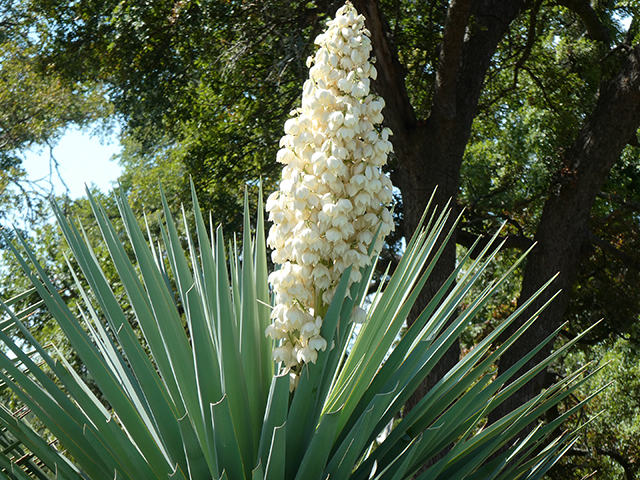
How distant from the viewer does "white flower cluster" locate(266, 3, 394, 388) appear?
6.07 feet

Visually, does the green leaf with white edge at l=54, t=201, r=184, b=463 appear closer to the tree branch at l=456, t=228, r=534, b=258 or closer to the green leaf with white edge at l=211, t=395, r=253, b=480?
the green leaf with white edge at l=211, t=395, r=253, b=480

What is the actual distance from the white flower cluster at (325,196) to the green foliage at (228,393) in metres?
0.09

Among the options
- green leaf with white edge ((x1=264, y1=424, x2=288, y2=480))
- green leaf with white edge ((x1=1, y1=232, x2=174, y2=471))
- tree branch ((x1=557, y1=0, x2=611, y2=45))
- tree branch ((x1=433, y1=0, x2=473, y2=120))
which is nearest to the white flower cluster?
green leaf with white edge ((x1=264, y1=424, x2=288, y2=480))

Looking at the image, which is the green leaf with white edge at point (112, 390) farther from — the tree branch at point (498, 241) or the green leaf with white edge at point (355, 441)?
the tree branch at point (498, 241)

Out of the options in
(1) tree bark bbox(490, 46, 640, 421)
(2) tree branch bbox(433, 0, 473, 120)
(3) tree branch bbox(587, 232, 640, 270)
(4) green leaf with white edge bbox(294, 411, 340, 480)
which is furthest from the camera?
(3) tree branch bbox(587, 232, 640, 270)

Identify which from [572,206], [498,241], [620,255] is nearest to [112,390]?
[572,206]

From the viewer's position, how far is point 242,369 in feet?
6.51

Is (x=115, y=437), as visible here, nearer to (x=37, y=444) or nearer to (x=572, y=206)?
(x=37, y=444)

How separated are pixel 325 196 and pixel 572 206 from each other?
4664 mm

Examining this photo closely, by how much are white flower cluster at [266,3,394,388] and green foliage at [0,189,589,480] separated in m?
0.09

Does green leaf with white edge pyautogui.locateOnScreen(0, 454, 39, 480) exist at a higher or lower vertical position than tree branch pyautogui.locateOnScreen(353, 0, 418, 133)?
lower

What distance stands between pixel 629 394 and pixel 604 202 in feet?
12.1

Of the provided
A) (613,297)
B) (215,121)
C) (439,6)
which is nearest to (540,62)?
(439,6)

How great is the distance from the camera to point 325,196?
1.87m
